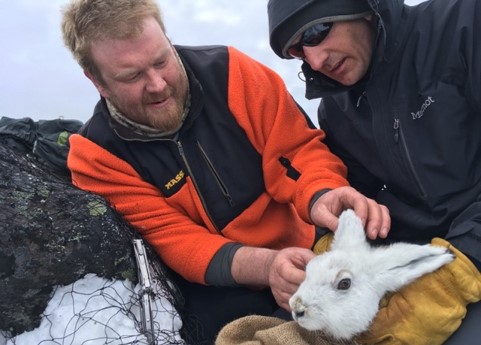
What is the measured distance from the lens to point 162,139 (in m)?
3.64

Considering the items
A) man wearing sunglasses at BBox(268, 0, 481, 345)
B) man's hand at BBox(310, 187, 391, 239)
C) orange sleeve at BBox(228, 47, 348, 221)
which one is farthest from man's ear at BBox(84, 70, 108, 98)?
man's hand at BBox(310, 187, 391, 239)

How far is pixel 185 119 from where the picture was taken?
3.70 m

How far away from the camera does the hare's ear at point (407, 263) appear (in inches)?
95.5

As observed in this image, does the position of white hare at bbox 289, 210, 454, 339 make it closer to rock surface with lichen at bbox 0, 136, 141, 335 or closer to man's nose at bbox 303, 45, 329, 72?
rock surface with lichen at bbox 0, 136, 141, 335

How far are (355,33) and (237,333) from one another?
190 centimetres

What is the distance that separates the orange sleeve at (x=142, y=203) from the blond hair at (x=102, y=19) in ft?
2.31

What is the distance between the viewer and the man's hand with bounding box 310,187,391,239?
2852mm

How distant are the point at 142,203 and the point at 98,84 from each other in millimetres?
950

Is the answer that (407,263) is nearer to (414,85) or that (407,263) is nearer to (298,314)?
(298,314)

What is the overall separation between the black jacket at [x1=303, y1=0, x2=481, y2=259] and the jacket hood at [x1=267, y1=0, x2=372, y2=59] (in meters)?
0.16

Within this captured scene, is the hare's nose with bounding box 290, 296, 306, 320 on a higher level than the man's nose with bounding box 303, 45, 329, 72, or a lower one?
lower

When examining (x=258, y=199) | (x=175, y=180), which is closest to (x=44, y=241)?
(x=175, y=180)

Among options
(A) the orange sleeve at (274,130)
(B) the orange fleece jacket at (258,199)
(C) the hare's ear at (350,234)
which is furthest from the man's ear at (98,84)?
(C) the hare's ear at (350,234)

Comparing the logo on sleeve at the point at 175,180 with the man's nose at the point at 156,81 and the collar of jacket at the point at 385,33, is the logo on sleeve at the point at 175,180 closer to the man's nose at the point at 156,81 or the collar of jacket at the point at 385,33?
the man's nose at the point at 156,81
